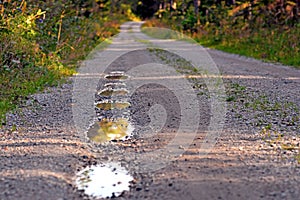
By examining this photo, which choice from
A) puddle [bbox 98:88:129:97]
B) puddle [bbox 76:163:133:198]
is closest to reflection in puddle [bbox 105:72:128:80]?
puddle [bbox 98:88:129:97]

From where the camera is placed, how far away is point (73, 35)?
699 inches

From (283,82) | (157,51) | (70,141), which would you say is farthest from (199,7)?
(70,141)

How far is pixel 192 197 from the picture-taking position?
4.26 metres

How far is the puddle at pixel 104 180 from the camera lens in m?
4.55

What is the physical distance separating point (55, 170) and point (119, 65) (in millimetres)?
10723

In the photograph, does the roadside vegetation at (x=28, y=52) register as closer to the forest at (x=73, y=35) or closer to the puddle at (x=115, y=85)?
the forest at (x=73, y=35)

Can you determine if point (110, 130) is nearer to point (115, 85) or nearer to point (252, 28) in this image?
point (115, 85)

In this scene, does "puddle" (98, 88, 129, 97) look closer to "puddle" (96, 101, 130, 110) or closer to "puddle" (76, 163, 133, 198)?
"puddle" (96, 101, 130, 110)

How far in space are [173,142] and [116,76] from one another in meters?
6.99

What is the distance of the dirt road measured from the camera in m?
4.55

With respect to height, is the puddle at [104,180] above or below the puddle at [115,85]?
above

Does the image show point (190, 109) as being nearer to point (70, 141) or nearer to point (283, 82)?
point (70, 141)

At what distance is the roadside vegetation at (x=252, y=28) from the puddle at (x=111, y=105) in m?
7.49

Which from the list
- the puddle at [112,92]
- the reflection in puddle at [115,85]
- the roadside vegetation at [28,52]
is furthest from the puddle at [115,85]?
the roadside vegetation at [28,52]
